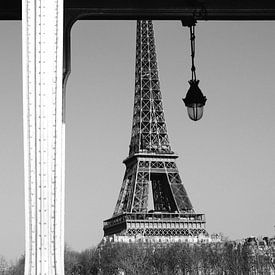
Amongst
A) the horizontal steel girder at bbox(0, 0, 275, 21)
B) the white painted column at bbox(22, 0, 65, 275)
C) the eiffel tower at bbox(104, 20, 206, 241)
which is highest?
the eiffel tower at bbox(104, 20, 206, 241)

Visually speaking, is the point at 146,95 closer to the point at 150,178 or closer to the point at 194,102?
the point at 150,178

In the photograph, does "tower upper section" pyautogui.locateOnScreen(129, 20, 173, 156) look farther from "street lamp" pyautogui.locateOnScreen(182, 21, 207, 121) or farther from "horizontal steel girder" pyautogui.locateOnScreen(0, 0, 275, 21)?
"horizontal steel girder" pyautogui.locateOnScreen(0, 0, 275, 21)

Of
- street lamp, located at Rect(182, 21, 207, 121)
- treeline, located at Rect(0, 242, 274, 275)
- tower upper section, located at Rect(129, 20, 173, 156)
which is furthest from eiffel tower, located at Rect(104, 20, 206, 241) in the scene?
street lamp, located at Rect(182, 21, 207, 121)

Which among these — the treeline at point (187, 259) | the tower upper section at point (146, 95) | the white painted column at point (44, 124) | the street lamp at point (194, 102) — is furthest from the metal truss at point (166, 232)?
the white painted column at point (44, 124)

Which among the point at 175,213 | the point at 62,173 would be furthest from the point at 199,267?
the point at 62,173

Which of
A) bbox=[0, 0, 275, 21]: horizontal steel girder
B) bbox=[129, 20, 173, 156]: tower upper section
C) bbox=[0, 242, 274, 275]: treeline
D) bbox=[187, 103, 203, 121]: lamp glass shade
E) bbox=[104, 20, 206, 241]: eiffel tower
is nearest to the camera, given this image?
bbox=[0, 0, 275, 21]: horizontal steel girder

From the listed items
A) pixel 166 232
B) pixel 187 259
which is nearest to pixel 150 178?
pixel 166 232

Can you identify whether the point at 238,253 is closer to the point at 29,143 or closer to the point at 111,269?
the point at 111,269

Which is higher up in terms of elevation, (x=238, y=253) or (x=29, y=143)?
(x=238, y=253)
